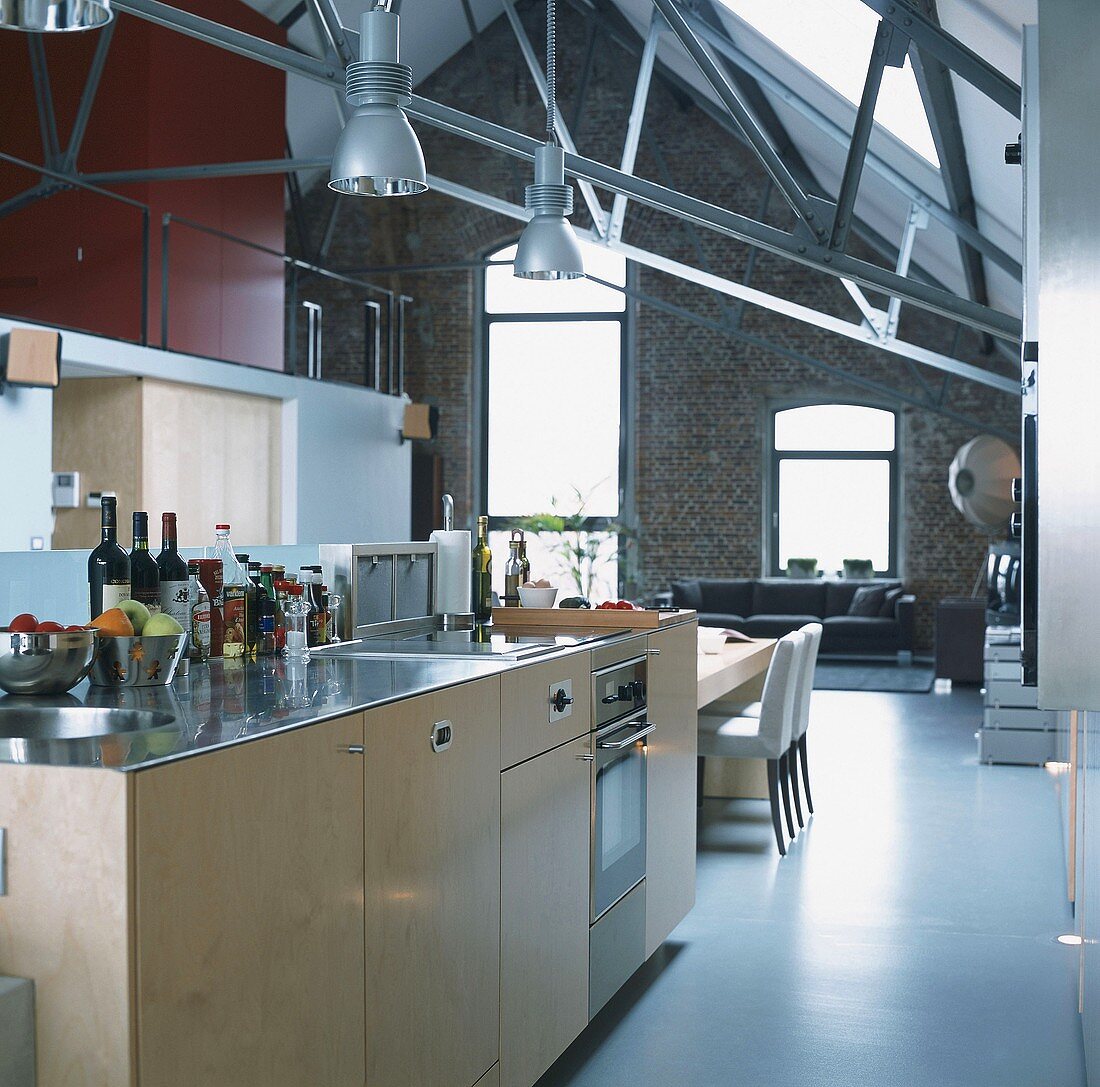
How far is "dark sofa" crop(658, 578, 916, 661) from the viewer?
13.3 meters

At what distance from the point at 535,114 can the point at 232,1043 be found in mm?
13808

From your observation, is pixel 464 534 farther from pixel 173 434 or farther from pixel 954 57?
pixel 173 434

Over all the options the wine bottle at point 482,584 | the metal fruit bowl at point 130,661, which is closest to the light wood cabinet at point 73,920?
the metal fruit bowl at point 130,661

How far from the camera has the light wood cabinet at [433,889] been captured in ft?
7.15

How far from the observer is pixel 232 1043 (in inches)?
68.8

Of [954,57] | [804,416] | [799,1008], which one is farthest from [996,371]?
[799,1008]

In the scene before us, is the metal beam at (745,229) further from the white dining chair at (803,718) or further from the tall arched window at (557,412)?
the tall arched window at (557,412)

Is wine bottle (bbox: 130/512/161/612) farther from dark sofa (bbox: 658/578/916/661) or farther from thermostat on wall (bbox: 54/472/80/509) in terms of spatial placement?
dark sofa (bbox: 658/578/916/661)

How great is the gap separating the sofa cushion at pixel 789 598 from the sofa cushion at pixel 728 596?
81 millimetres

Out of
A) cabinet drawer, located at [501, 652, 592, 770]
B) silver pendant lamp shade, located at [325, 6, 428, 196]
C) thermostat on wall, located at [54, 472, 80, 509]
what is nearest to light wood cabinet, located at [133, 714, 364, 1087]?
cabinet drawer, located at [501, 652, 592, 770]

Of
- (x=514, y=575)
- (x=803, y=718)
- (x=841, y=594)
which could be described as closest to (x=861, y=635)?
(x=841, y=594)

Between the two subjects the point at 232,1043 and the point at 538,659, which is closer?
the point at 232,1043

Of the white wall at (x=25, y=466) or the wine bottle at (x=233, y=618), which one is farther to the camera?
the white wall at (x=25, y=466)

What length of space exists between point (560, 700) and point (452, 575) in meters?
0.89
